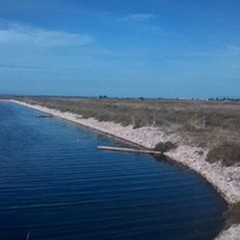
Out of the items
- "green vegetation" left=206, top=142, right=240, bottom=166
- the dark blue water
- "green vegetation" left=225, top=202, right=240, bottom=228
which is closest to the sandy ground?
"green vegetation" left=206, top=142, right=240, bottom=166

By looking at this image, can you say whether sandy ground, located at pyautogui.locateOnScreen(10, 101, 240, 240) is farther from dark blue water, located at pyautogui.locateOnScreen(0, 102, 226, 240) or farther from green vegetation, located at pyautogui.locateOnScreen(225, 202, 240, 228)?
green vegetation, located at pyautogui.locateOnScreen(225, 202, 240, 228)

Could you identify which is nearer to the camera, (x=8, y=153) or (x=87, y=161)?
(x=87, y=161)

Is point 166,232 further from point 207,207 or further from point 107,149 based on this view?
point 107,149

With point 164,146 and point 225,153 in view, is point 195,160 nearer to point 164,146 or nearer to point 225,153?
point 225,153

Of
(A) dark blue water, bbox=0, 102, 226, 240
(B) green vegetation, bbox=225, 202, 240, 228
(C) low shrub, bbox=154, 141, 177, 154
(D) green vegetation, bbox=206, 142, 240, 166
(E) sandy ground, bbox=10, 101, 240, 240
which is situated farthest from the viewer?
(C) low shrub, bbox=154, 141, 177, 154

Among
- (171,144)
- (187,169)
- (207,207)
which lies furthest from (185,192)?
(171,144)

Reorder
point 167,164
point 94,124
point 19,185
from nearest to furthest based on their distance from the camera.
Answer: point 19,185, point 167,164, point 94,124

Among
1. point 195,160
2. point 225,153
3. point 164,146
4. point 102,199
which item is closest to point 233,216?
point 102,199

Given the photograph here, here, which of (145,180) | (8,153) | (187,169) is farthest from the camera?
(8,153)
